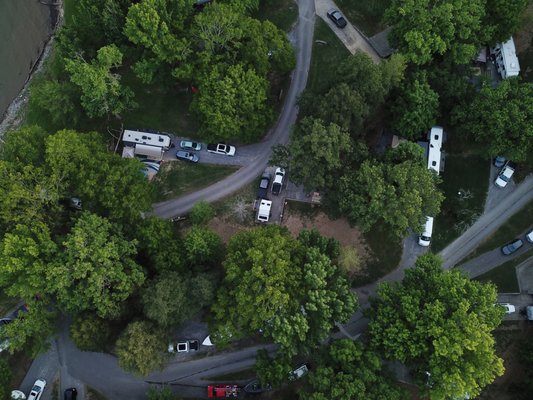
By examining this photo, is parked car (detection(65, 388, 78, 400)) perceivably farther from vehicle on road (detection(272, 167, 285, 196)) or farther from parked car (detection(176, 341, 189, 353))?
vehicle on road (detection(272, 167, 285, 196))

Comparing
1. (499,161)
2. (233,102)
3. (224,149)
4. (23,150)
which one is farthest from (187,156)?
(499,161)

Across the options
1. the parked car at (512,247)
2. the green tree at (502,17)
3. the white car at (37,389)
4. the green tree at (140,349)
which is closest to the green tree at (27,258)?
the green tree at (140,349)

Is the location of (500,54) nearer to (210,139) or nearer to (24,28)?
(210,139)

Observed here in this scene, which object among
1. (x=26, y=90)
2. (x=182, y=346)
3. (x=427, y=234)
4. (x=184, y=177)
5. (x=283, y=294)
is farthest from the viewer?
(x=26, y=90)

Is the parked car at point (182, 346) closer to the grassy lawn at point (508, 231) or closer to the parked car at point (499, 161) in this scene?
the grassy lawn at point (508, 231)

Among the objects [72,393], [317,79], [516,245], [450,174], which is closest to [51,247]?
[72,393]

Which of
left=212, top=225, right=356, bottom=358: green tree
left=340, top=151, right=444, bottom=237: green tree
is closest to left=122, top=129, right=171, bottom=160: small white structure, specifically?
left=212, top=225, right=356, bottom=358: green tree

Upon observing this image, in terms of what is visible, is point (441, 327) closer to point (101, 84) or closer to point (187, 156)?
point (187, 156)
